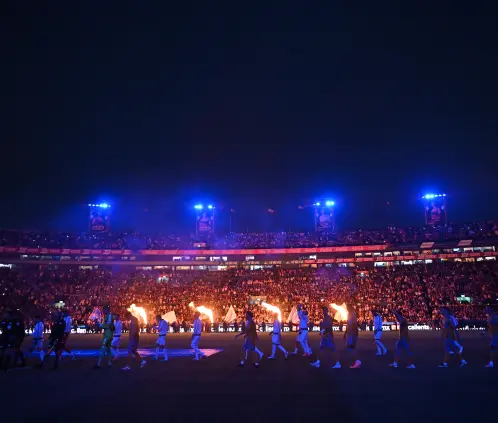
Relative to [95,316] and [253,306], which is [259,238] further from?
[95,316]

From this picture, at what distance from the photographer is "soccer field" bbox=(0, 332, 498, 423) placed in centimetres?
919

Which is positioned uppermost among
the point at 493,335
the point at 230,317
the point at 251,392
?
the point at 493,335

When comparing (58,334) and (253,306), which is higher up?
(253,306)

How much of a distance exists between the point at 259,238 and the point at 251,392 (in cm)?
5987

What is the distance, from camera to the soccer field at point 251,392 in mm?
9188

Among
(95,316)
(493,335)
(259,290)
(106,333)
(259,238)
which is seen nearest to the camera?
(493,335)

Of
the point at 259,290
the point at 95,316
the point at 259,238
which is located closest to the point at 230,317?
the point at 259,290

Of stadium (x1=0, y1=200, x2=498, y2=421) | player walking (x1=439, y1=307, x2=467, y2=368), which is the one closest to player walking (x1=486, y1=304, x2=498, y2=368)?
stadium (x1=0, y1=200, x2=498, y2=421)

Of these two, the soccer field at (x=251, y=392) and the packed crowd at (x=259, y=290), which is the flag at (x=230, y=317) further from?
the soccer field at (x=251, y=392)

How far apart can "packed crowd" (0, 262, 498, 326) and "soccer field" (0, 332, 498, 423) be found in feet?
105

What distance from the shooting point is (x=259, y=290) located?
56.6m

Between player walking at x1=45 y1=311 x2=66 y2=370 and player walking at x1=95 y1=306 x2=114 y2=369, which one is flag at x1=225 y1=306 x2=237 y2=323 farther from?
player walking at x1=95 y1=306 x2=114 y2=369

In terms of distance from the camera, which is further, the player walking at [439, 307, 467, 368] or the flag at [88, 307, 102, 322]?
the flag at [88, 307, 102, 322]

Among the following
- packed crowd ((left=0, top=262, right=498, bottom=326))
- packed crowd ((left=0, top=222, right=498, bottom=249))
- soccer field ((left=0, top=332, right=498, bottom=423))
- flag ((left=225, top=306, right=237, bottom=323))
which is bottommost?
soccer field ((left=0, top=332, right=498, bottom=423))
